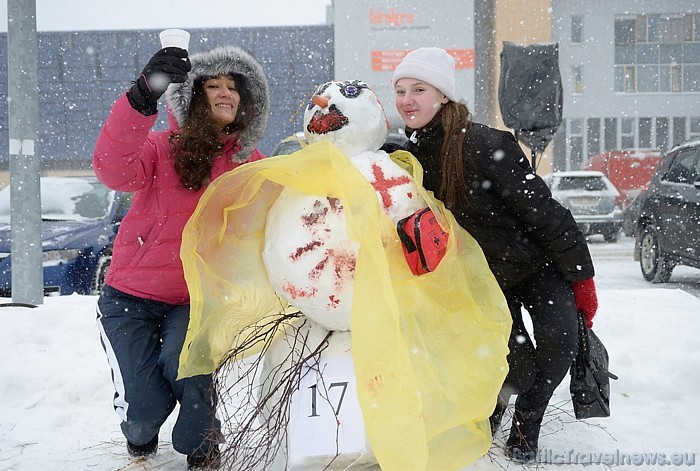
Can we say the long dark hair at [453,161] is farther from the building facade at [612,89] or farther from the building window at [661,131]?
the building window at [661,131]

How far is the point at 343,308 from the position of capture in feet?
7.09

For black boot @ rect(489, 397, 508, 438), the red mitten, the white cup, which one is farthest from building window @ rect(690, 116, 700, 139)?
the white cup

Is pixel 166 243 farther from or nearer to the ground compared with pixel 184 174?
nearer to the ground

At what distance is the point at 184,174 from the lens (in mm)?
2549

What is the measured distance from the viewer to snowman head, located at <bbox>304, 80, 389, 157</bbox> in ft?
7.51

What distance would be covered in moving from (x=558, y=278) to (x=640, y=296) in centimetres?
286

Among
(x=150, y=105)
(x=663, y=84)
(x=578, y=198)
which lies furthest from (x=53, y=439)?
(x=663, y=84)

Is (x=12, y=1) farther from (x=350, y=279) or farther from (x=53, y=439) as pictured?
(x=350, y=279)

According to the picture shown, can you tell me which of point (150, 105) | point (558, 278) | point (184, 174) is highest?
point (150, 105)

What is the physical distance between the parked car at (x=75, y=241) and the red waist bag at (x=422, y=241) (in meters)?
4.85

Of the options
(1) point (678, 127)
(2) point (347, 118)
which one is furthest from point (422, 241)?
(1) point (678, 127)

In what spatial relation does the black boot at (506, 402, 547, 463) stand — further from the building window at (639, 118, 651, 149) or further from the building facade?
the building window at (639, 118, 651, 149)

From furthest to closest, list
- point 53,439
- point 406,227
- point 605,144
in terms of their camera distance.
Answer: point 605,144
point 53,439
point 406,227

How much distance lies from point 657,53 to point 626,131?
3.30 m
